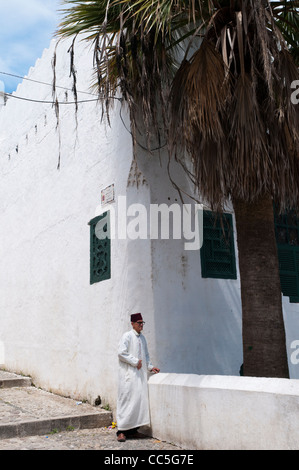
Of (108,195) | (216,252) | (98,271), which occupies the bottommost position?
(98,271)

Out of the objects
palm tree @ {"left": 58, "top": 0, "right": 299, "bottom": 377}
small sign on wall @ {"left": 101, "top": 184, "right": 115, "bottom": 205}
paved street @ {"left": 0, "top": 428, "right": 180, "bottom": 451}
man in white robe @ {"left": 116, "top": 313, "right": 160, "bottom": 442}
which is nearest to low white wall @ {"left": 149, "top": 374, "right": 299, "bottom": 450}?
man in white robe @ {"left": 116, "top": 313, "right": 160, "bottom": 442}

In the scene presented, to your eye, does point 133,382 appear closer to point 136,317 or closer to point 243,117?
point 136,317

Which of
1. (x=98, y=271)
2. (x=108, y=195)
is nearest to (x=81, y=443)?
(x=98, y=271)

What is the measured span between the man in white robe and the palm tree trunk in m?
1.30

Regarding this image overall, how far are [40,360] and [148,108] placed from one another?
550 cm

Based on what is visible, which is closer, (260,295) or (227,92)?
(227,92)

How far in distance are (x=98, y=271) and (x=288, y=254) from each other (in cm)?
332

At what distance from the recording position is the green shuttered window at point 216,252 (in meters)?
7.36

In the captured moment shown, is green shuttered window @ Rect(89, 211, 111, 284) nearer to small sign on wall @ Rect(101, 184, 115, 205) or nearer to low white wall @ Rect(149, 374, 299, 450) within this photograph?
small sign on wall @ Rect(101, 184, 115, 205)

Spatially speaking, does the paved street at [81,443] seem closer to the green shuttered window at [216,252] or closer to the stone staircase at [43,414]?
the stone staircase at [43,414]

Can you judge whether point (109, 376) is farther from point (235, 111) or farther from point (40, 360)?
point (235, 111)

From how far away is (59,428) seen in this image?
21.1ft

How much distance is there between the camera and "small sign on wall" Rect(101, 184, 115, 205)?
7.44m
